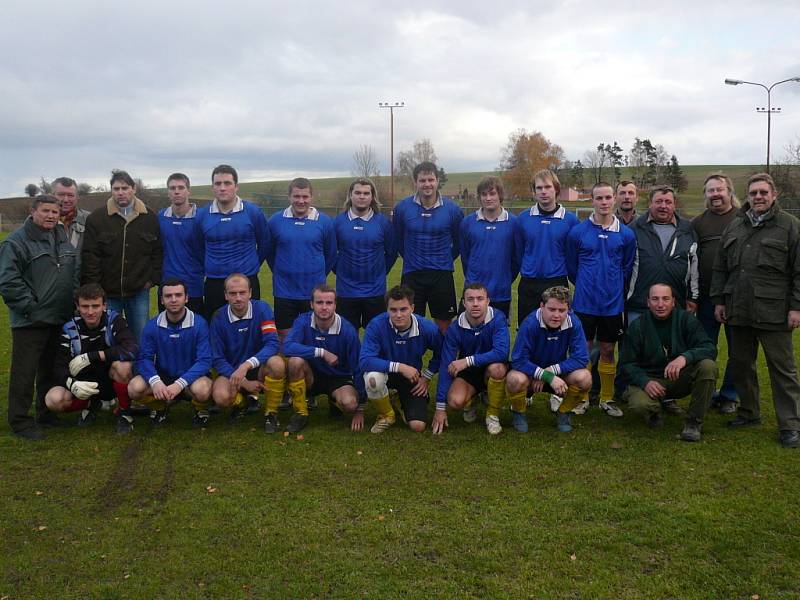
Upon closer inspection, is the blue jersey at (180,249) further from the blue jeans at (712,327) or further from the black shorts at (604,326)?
the blue jeans at (712,327)

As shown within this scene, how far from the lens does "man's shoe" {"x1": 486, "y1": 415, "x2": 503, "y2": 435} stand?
5.19 m

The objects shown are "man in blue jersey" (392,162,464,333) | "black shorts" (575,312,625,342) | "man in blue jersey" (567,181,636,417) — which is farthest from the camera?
"man in blue jersey" (392,162,464,333)

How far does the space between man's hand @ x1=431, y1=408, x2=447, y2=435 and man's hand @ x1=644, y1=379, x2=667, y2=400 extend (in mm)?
1634

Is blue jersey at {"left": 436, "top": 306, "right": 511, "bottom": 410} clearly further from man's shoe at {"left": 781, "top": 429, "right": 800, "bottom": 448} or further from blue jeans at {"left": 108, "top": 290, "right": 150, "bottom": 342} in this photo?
blue jeans at {"left": 108, "top": 290, "right": 150, "bottom": 342}

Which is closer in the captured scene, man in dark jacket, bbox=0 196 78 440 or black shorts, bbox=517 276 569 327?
man in dark jacket, bbox=0 196 78 440

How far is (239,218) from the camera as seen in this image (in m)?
5.92

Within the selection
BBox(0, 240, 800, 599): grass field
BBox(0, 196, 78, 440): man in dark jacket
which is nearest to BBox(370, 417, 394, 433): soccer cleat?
BBox(0, 240, 800, 599): grass field

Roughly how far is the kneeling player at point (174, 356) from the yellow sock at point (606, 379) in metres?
3.42

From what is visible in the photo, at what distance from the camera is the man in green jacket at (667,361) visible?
4996 mm

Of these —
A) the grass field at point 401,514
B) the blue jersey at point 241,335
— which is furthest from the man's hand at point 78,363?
the blue jersey at point 241,335

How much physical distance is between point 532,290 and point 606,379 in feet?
3.39

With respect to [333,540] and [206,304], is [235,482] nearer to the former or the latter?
[333,540]

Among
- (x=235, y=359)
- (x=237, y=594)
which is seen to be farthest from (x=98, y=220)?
(x=237, y=594)

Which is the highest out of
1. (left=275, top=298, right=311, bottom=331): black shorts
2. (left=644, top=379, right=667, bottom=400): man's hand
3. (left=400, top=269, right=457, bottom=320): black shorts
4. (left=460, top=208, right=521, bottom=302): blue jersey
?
(left=460, top=208, right=521, bottom=302): blue jersey
